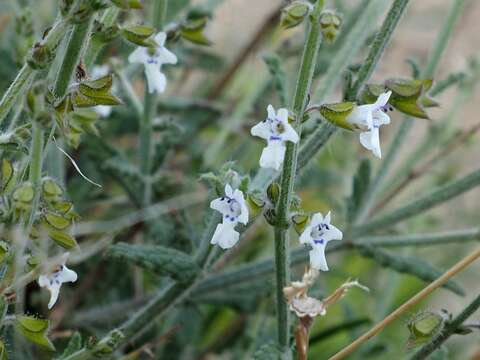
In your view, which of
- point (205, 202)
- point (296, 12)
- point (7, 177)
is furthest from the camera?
point (205, 202)

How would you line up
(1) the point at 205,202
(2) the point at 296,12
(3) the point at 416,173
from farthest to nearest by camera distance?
(3) the point at 416,173 → (1) the point at 205,202 → (2) the point at 296,12

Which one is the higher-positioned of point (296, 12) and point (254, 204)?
point (296, 12)

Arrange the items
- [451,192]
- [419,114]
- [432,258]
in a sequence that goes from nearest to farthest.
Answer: [419,114]
[451,192]
[432,258]

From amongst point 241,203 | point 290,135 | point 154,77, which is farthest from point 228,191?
point 154,77

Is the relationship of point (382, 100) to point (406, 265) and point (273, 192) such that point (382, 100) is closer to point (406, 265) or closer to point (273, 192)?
point (273, 192)

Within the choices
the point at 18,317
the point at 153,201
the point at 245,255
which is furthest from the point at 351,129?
the point at 245,255

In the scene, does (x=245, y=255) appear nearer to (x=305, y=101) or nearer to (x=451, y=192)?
(x=451, y=192)

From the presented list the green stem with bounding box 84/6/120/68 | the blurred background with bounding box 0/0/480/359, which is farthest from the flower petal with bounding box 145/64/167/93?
the blurred background with bounding box 0/0/480/359
